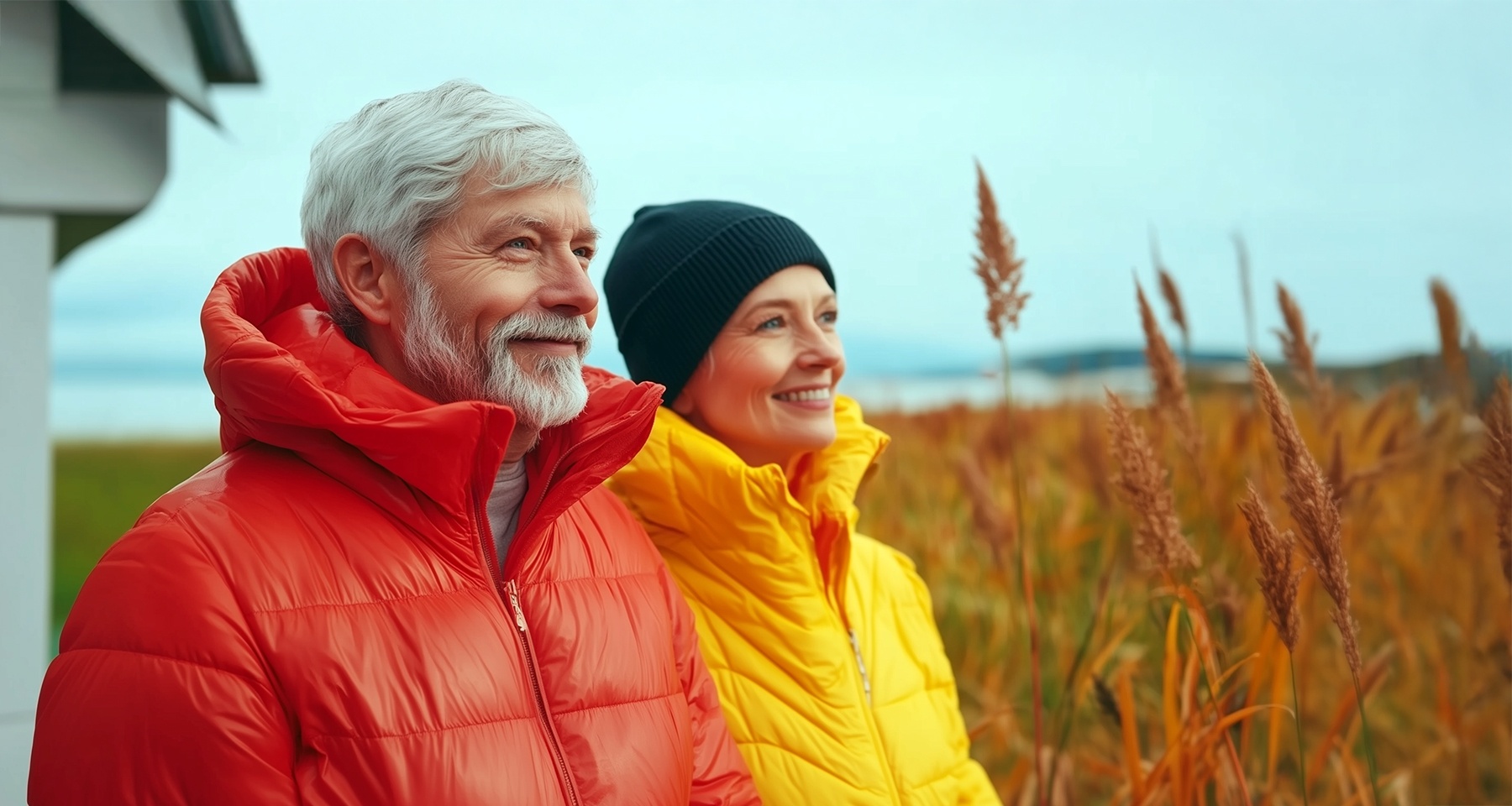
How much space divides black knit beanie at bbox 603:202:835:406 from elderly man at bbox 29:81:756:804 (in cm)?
32

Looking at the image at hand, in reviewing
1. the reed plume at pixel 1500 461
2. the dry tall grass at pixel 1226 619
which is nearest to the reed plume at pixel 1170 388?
the dry tall grass at pixel 1226 619

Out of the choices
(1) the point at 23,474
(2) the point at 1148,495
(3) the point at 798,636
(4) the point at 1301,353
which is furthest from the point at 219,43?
(4) the point at 1301,353

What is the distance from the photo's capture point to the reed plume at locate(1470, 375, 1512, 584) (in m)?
1.60

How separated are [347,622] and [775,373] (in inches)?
32.3

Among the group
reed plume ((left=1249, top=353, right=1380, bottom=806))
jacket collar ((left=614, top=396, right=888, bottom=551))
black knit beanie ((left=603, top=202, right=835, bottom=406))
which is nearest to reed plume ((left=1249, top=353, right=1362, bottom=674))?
reed plume ((left=1249, top=353, right=1380, bottom=806))

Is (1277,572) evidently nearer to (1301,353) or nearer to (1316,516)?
(1316,516)

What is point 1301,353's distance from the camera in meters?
2.14

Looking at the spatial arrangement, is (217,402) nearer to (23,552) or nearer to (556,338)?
(556,338)

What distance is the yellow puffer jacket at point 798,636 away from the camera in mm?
1642

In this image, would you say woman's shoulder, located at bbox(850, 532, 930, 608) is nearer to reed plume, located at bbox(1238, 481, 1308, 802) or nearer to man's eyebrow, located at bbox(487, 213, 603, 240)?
reed plume, located at bbox(1238, 481, 1308, 802)

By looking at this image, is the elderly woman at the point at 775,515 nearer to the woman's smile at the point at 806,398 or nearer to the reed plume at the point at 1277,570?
the woman's smile at the point at 806,398

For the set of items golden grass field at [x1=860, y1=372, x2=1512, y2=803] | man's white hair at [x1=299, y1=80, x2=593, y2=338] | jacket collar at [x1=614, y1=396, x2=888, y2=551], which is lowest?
golden grass field at [x1=860, y1=372, x2=1512, y2=803]

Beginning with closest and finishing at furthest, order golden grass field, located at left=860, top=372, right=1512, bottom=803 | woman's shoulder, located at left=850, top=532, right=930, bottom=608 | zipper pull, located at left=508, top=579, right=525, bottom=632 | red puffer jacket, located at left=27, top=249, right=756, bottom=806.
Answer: red puffer jacket, located at left=27, top=249, right=756, bottom=806 < zipper pull, located at left=508, top=579, right=525, bottom=632 < woman's shoulder, located at left=850, top=532, right=930, bottom=608 < golden grass field, located at left=860, top=372, right=1512, bottom=803

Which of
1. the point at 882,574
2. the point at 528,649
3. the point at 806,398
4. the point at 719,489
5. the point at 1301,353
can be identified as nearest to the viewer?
the point at 528,649
